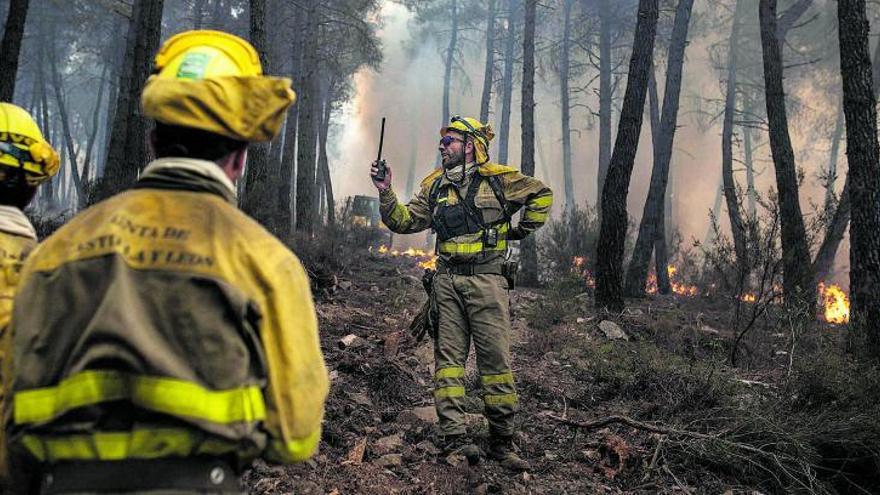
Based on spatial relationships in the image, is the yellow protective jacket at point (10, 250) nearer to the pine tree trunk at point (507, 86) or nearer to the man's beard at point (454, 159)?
the man's beard at point (454, 159)

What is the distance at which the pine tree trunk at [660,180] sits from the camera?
11273 millimetres

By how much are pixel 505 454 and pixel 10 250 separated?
3267 mm

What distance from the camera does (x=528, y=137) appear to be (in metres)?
13.0

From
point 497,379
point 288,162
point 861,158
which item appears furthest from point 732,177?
point 497,379

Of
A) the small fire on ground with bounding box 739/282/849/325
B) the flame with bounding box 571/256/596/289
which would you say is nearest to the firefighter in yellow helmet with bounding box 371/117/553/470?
the flame with bounding box 571/256/596/289

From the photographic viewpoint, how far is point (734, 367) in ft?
22.2

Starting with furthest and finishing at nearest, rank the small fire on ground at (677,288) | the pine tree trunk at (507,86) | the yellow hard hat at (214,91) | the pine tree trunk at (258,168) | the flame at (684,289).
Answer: the pine tree trunk at (507,86)
the flame at (684,289)
the small fire on ground at (677,288)
the pine tree trunk at (258,168)
the yellow hard hat at (214,91)

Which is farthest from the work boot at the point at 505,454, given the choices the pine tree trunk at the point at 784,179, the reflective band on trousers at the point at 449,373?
the pine tree trunk at the point at 784,179

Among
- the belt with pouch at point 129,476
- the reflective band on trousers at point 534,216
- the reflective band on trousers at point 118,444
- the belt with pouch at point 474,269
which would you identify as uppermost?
the reflective band on trousers at point 534,216

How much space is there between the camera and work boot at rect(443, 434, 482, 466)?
398 centimetres

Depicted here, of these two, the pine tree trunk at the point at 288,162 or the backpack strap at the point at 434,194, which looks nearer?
the backpack strap at the point at 434,194

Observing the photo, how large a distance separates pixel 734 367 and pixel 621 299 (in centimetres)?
214

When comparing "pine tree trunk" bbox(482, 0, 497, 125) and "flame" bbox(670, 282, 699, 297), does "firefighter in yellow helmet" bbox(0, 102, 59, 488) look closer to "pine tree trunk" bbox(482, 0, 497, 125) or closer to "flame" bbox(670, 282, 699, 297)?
"flame" bbox(670, 282, 699, 297)

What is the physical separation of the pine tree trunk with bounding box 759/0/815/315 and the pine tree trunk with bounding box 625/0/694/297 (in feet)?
8.52
